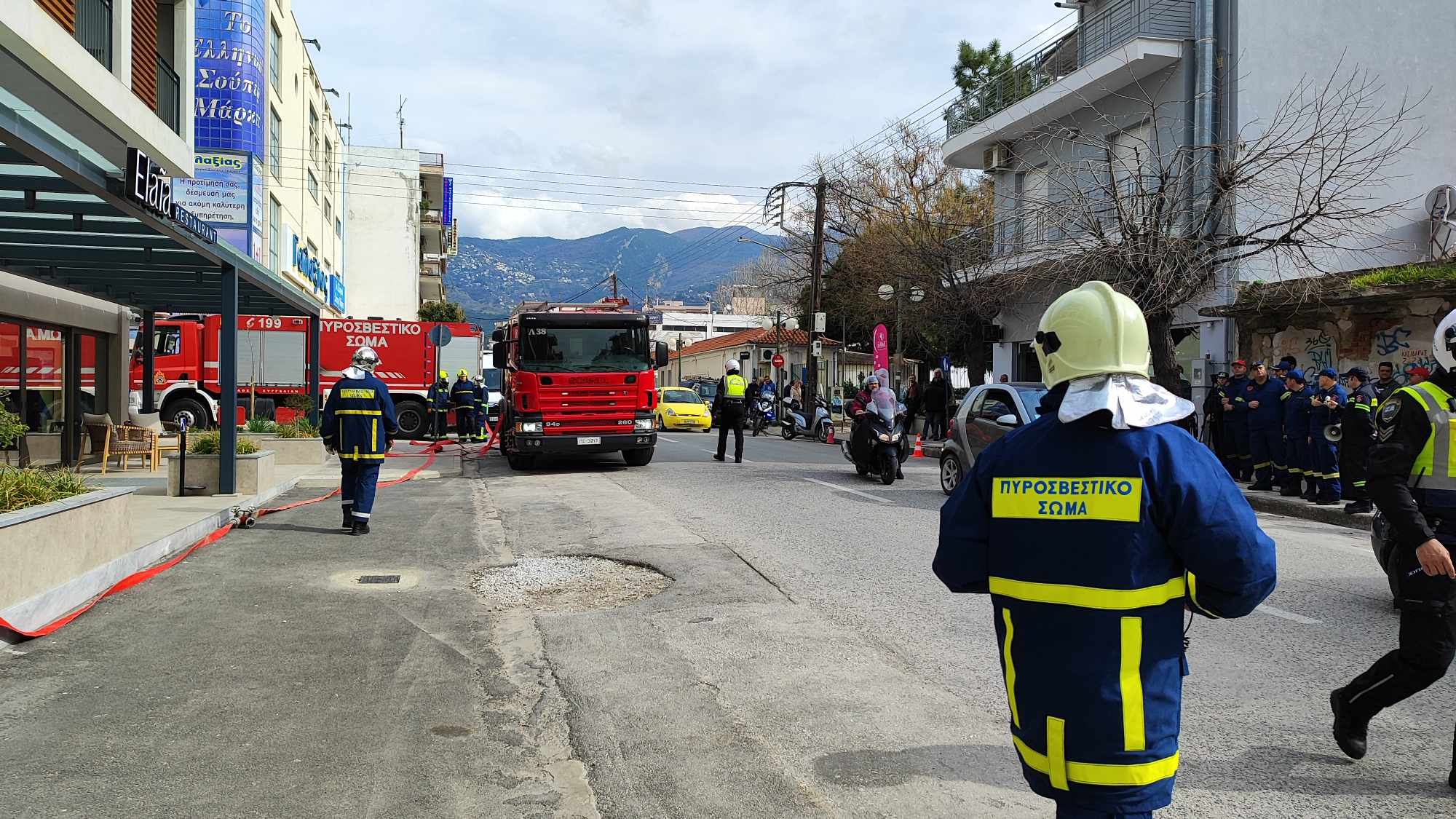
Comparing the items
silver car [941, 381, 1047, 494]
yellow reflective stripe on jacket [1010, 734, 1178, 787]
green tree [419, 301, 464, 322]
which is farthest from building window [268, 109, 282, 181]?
yellow reflective stripe on jacket [1010, 734, 1178, 787]

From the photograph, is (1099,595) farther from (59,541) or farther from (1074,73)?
(1074,73)

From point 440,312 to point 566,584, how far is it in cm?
6294

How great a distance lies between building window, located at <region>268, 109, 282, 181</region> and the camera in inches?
→ 1272

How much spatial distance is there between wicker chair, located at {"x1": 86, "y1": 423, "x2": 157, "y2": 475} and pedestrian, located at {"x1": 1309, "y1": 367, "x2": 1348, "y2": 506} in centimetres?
1602

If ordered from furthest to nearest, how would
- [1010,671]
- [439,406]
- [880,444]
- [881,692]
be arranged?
1. [439,406]
2. [880,444]
3. [881,692]
4. [1010,671]

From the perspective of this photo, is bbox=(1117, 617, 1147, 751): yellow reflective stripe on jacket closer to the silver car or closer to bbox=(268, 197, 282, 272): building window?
the silver car

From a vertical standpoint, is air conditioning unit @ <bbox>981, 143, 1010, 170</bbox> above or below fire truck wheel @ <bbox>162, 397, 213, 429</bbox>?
above

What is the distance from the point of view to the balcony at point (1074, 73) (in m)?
21.8

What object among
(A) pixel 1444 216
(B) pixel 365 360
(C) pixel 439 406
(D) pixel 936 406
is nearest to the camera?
(B) pixel 365 360

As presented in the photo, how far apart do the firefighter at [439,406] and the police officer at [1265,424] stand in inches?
713

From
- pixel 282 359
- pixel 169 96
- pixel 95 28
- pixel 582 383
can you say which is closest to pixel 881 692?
pixel 582 383

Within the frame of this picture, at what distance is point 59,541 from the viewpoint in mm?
6816

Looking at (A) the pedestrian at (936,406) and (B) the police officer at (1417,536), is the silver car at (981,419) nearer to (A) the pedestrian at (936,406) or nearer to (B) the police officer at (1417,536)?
(B) the police officer at (1417,536)

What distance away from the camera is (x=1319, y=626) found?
6.74 m
